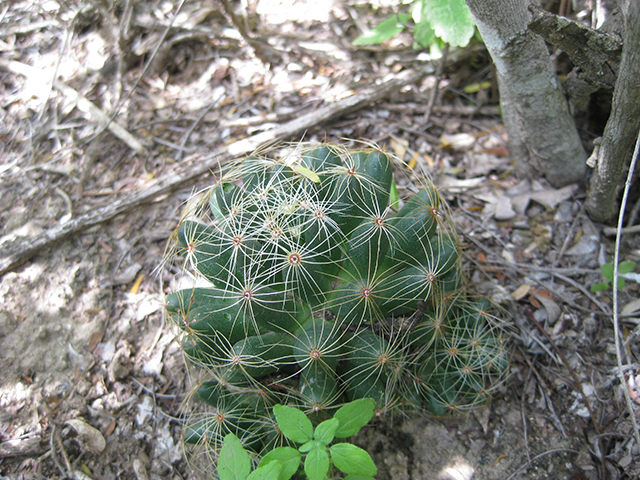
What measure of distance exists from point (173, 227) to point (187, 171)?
441 mm

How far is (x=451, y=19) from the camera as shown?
2680 millimetres

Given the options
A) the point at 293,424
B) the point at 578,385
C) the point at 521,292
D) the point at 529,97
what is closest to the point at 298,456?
the point at 293,424

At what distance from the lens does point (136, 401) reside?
257 cm

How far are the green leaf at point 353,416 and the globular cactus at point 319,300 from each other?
0.50 ft

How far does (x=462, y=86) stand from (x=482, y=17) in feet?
5.03

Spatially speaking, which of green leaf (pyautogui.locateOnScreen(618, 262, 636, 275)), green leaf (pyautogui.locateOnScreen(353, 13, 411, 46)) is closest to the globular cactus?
green leaf (pyautogui.locateOnScreen(618, 262, 636, 275))

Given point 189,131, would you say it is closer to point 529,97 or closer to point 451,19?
point 451,19

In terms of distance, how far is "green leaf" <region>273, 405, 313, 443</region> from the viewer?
1.67 metres

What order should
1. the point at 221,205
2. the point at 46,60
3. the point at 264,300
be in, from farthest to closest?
1. the point at 46,60
2. the point at 221,205
3. the point at 264,300

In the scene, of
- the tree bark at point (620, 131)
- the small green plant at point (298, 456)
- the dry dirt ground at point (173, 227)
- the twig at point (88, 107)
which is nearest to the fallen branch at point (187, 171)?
the dry dirt ground at point (173, 227)

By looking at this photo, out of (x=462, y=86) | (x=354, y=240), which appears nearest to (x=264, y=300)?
(x=354, y=240)

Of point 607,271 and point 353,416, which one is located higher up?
point 607,271

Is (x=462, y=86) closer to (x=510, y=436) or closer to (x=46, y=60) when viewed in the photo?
(x=510, y=436)

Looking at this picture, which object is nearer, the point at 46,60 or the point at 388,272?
the point at 388,272
